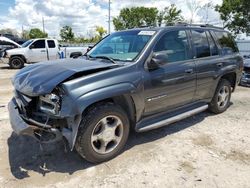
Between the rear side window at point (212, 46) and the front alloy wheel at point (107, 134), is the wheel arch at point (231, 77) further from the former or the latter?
the front alloy wheel at point (107, 134)

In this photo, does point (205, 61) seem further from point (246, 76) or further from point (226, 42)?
point (246, 76)

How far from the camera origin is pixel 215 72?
5.49 m

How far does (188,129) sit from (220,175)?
1641mm

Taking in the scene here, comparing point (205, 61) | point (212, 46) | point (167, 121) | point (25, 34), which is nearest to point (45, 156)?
point (167, 121)

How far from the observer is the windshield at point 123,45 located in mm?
4320

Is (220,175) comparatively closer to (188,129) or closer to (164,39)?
(188,129)

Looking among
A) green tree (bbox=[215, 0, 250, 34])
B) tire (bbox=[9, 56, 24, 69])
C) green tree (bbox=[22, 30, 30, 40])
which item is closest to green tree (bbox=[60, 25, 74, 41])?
green tree (bbox=[22, 30, 30, 40])

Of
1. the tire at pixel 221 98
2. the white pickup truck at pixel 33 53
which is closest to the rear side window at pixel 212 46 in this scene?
the tire at pixel 221 98

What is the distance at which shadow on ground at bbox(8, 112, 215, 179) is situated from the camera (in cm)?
365

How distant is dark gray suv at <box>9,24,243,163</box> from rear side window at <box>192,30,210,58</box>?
19 mm

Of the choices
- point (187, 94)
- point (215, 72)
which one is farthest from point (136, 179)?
point (215, 72)

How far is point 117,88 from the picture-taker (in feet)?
12.0

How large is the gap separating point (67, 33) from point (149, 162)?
187 feet

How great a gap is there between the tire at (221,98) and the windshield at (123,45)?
2233mm
